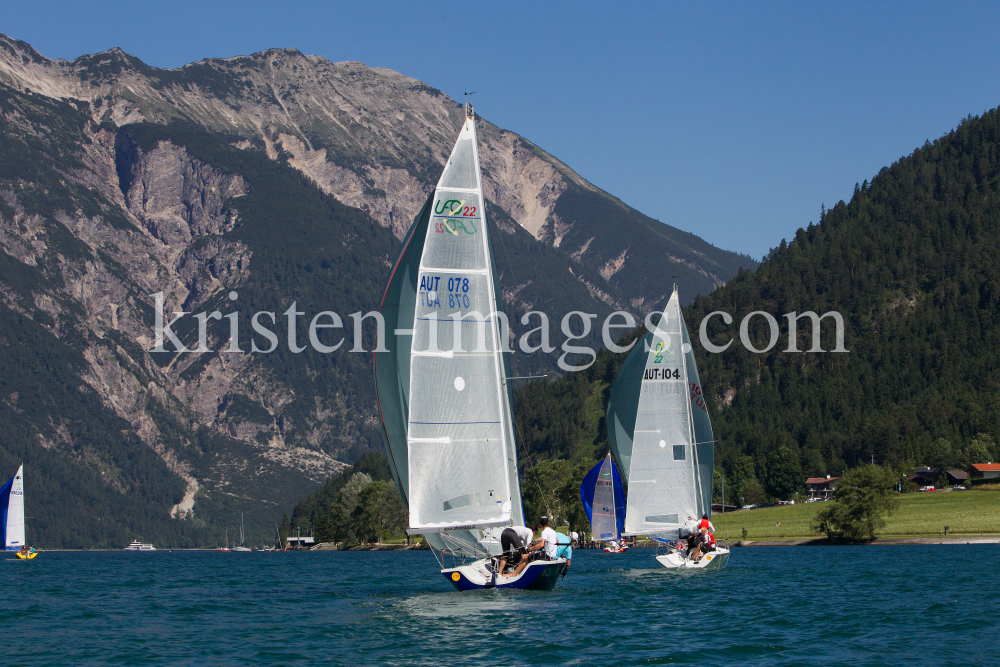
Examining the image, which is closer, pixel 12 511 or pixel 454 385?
pixel 454 385

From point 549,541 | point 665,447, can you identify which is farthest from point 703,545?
point 549,541

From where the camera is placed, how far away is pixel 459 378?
153ft

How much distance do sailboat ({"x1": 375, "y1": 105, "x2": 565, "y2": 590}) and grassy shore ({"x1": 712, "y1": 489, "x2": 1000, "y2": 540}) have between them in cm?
8744

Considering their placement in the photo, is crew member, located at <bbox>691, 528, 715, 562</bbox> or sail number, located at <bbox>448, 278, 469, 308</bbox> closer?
sail number, located at <bbox>448, 278, 469, 308</bbox>

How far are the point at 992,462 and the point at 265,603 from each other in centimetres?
16620

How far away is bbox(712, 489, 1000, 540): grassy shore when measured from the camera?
4958 inches

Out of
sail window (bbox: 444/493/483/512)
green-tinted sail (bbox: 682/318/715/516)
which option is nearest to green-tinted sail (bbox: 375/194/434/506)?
sail window (bbox: 444/493/483/512)

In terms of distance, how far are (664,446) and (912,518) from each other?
77.6 metres

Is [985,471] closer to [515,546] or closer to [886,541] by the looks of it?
[886,541]

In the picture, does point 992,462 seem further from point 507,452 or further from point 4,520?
point 507,452

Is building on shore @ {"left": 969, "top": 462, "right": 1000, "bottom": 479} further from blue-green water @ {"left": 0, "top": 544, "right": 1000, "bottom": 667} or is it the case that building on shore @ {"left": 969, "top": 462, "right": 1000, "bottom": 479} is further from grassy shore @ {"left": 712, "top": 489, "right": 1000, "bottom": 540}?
blue-green water @ {"left": 0, "top": 544, "right": 1000, "bottom": 667}

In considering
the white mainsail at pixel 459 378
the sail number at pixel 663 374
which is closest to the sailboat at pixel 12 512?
the sail number at pixel 663 374

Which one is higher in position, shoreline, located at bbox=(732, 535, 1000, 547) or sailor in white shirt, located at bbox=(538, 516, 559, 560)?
sailor in white shirt, located at bbox=(538, 516, 559, 560)

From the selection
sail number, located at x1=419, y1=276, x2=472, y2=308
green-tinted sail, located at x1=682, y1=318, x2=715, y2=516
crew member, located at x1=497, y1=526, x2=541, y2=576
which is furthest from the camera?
green-tinted sail, located at x1=682, y1=318, x2=715, y2=516
